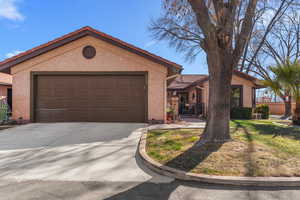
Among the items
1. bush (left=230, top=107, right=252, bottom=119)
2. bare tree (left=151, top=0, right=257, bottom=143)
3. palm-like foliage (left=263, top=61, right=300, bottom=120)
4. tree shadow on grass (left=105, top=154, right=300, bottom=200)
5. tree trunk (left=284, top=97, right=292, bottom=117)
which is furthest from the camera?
tree trunk (left=284, top=97, right=292, bottom=117)

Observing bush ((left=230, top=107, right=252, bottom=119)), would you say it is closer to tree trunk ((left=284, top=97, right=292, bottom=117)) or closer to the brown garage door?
tree trunk ((left=284, top=97, right=292, bottom=117))

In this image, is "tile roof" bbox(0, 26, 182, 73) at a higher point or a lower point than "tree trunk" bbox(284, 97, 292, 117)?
higher

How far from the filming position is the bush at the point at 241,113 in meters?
13.2

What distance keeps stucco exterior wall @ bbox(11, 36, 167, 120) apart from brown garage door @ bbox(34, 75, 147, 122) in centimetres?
46

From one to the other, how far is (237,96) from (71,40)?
13.0 meters

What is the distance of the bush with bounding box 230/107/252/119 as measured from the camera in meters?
13.2

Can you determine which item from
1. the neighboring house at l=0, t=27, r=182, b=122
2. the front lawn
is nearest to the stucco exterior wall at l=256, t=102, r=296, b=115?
the neighboring house at l=0, t=27, r=182, b=122

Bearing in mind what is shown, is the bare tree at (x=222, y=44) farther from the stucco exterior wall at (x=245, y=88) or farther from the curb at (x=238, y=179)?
the stucco exterior wall at (x=245, y=88)

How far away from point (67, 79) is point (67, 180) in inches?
289

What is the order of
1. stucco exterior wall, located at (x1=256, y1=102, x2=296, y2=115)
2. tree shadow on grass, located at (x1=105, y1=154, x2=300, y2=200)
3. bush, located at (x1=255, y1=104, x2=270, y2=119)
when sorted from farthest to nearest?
stucco exterior wall, located at (x1=256, y1=102, x2=296, y2=115) → bush, located at (x1=255, y1=104, x2=270, y2=119) → tree shadow on grass, located at (x1=105, y1=154, x2=300, y2=200)

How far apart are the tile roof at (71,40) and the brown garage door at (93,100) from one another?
1.28 metres

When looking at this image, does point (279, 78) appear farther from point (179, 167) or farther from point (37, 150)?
point (37, 150)

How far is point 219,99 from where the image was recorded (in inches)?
199

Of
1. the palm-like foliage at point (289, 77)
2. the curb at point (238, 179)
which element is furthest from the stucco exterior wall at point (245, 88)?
the curb at point (238, 179)
